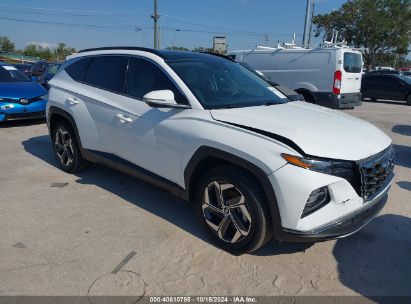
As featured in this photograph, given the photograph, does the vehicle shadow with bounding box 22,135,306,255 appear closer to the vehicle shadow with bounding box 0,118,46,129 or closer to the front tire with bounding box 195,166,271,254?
the front tire with bounding box 195,166,271,254

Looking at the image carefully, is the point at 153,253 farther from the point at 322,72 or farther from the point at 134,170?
the point at 322,72

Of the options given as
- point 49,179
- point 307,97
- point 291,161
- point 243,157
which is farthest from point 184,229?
point 307,97

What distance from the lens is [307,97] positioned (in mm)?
11539

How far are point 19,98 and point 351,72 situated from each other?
9474mm

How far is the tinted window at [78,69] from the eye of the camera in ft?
15.3

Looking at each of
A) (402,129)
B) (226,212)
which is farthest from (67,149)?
(402,129)

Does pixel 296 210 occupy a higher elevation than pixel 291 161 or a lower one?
lower

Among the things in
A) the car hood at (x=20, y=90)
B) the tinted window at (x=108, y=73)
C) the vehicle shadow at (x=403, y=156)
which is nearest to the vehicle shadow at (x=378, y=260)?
the vehicle shadow at (x=403, y=156)

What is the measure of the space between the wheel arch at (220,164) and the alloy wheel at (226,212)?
0.63 feet

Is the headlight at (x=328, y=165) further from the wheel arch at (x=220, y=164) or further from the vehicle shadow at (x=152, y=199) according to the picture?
the vehicle shadow at (x=152, y=199)

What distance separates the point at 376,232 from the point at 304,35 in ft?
76.1

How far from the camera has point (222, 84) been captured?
148 inches

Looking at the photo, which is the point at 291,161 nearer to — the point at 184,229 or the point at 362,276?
the point at 362,276

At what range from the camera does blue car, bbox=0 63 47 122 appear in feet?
25.7
